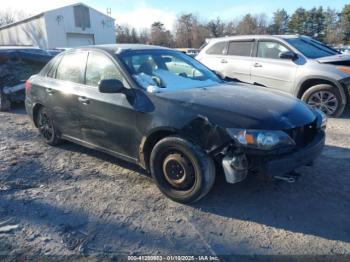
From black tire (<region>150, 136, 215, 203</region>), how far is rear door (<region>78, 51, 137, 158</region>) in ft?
1.39

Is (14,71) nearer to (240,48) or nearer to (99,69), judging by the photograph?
(99,69)

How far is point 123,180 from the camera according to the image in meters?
4.11

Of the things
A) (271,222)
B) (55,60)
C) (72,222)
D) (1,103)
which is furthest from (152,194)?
(1,103)

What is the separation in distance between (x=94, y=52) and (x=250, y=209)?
2770 mm

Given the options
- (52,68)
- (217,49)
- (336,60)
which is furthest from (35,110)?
(336,60)

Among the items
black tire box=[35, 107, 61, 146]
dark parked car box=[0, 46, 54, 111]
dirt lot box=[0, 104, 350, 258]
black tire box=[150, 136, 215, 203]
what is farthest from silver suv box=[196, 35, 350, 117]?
dark parked car box=[0, 46, 54, 111]

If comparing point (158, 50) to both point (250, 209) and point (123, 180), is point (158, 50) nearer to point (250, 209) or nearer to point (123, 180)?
point (123, 180)

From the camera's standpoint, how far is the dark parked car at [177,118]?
10.0 ft

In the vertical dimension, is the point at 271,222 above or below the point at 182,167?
below

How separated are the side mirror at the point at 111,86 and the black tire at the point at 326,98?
4669 mm

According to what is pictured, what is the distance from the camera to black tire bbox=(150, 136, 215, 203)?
3.20 metres

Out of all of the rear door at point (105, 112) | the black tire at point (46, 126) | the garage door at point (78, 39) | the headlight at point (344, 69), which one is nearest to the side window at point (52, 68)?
the black tire at point (46, 126)

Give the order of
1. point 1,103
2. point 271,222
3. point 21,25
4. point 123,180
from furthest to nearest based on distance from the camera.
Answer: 1. point 21,25
2. point 1,103
3. point 123,180
4. point 271,222

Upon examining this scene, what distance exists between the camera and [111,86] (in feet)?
11.8
